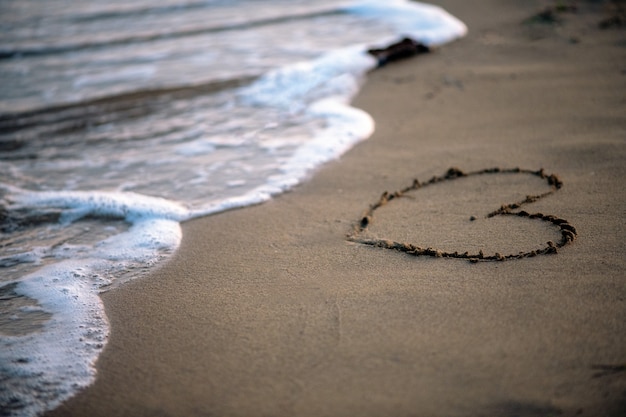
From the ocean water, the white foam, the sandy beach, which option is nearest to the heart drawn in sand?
the sandy beach

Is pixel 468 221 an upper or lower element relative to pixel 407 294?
upper

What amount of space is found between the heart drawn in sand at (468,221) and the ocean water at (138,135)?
0.64 metres

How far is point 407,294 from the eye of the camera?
216cm

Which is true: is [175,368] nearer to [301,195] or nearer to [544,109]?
[301,195]

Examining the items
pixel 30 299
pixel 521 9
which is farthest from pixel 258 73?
pixel 30 299

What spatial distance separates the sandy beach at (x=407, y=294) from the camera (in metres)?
1.77

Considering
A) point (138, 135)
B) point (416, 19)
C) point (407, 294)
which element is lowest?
point (407, 294)

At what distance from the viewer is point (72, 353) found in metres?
2.10

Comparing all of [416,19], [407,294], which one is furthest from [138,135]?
[416,19]

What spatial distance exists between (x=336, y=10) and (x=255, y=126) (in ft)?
10.1

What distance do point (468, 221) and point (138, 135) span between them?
2426mm

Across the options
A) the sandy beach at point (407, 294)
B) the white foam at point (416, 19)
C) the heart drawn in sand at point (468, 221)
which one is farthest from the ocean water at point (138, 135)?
the heart drawn in sand at point (468, 221)

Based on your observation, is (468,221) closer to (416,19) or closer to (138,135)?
(138,135)

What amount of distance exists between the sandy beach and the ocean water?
0.18m
